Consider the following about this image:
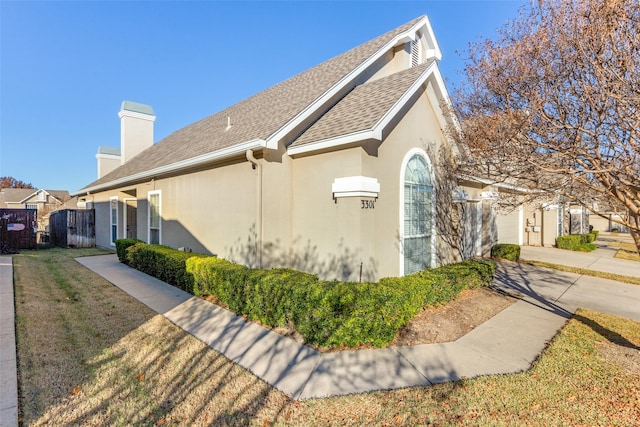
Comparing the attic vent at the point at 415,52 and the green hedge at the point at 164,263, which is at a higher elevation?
the attic vent at the point at 415,52

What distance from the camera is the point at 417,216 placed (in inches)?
300

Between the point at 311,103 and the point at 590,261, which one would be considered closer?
the point at 311,103

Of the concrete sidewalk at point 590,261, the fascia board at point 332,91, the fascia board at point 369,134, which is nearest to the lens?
the fascia board at point 369,134

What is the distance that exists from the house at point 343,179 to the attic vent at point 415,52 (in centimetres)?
3

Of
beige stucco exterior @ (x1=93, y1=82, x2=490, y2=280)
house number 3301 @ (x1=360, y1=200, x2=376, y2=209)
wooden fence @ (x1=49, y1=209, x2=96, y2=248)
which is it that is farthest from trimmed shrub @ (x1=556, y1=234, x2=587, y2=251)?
wooden fence @ (x1=49, y1=209, x2=96, y2=248)

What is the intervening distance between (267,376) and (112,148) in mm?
22928

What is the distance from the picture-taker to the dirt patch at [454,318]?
5.02 metres

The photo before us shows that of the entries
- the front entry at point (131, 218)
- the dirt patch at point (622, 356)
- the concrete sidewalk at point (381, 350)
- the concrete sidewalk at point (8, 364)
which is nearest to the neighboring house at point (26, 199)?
the front entry at point (131, 218)

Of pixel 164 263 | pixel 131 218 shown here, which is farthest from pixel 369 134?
pixel 131 218

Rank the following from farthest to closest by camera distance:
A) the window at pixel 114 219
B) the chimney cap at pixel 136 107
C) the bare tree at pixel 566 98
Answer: the chimney cap at pixel 136 107 → the window at pixel 114 219 → the bare tree at pixel 566 98

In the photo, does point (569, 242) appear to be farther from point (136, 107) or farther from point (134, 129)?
point (136, 107)

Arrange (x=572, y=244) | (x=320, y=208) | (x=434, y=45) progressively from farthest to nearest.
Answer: (x=572, y=244)
(x=434, y=45)
(x=320, y=208)

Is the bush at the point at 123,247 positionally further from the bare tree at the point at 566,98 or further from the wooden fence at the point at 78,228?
the bare tree at the point at 566,98

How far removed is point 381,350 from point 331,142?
12.7 feet
